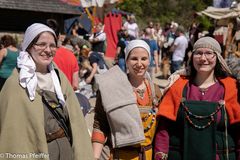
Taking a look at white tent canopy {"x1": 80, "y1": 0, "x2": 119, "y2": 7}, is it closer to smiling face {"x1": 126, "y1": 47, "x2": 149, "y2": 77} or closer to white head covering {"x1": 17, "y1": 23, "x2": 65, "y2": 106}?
smiling face {"x1": 126, "y1": 47, "x2": 149, "y2": 77}

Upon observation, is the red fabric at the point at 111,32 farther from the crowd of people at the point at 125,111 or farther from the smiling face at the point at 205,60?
the smiling face at the point at 205,60

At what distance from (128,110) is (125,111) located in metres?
0.02

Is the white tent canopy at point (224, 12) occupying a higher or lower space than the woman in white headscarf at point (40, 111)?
higher

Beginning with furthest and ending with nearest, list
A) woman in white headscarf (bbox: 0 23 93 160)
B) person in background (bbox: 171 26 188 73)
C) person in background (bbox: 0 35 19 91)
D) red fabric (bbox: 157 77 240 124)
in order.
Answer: person in background (bbox: 171 26 188 73), person in background (bbox: 0 35 19 91), red fabric (bbox: 157 77 240 124), woman in white headscarf (bbox: 0 23 93 160)

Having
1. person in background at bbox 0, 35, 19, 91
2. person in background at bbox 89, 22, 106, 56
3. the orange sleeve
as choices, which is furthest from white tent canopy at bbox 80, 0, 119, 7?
the orange sleeve

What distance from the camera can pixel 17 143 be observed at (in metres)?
3.12

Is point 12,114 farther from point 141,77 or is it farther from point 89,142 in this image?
point 141,77

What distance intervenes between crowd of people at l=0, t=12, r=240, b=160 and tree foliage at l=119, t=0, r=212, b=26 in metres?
30.1

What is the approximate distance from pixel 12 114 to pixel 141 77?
3.44 ft

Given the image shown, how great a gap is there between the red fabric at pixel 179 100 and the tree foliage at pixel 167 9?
30.1m

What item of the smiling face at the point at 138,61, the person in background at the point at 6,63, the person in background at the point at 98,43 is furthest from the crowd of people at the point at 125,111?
the person in background at the point at 98,43

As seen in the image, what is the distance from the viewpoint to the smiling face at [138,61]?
3568mm

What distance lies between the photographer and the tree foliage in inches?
1355

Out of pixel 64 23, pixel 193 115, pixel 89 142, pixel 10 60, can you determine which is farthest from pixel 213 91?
pixel 64 23
